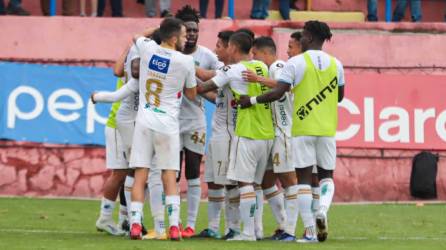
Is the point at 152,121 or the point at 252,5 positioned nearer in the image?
the point at 152,121

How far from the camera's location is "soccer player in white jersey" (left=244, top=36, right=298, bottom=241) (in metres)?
14.4

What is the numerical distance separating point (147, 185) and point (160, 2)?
7.58 m

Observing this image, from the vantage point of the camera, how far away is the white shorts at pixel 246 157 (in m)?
14.2

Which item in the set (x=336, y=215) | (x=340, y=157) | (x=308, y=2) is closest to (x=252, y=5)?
(x=308, y=2)

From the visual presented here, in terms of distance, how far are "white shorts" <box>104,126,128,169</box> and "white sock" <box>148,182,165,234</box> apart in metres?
0.58

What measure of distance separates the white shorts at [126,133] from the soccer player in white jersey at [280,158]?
1374mm

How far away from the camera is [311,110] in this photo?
14.0 metres

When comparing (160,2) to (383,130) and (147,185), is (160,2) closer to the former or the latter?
(383,130)

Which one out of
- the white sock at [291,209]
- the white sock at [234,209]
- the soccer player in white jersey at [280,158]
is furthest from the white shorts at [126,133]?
the white sock at [291,209]

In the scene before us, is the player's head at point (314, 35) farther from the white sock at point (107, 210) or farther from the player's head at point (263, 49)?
the white sock at point (107, 210)

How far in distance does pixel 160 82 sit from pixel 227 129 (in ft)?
3.88

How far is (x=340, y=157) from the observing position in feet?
→ 69.5

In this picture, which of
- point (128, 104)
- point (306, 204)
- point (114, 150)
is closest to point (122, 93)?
point (128, 104)

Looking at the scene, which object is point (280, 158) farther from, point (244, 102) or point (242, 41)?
point (242, 41)
